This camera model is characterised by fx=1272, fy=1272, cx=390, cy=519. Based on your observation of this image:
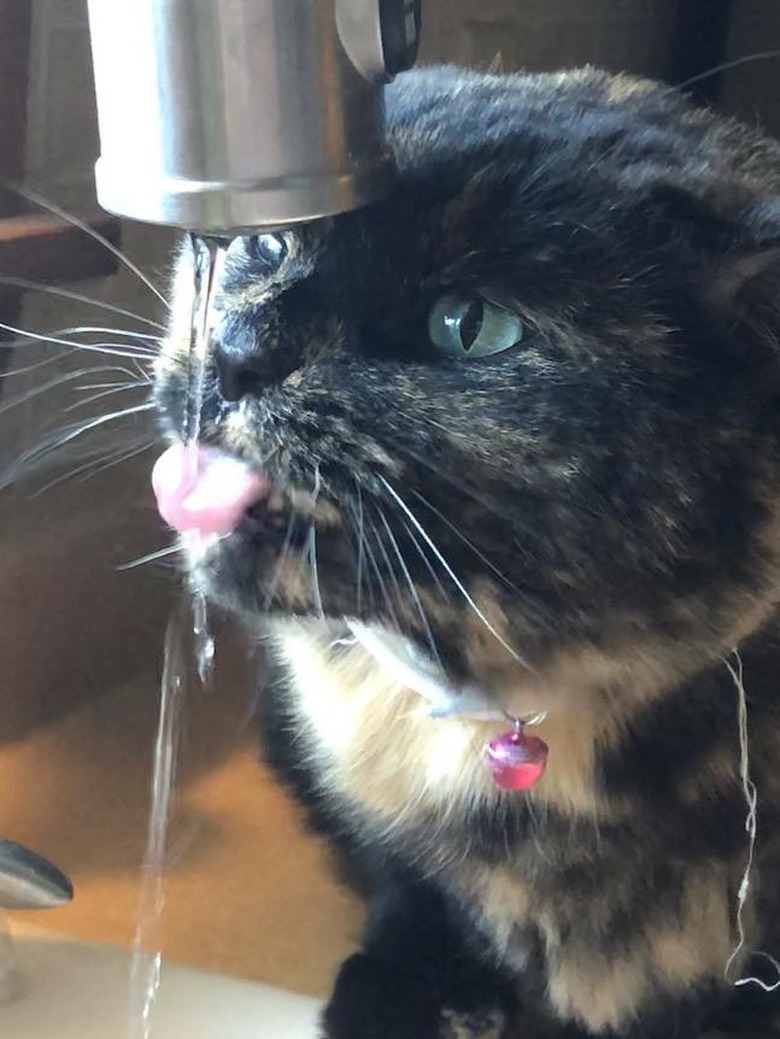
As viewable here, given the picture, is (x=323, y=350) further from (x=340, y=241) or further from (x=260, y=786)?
(x=260, y=786)

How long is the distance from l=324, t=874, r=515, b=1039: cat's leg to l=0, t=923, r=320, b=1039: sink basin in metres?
0.05

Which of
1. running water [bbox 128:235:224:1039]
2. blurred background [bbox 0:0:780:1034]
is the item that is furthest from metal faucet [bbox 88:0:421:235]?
blurred background [bbox 0:0:780:1034]

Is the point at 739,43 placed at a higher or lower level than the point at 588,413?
higher

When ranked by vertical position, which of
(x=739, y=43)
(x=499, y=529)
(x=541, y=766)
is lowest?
(x=541, y=766)

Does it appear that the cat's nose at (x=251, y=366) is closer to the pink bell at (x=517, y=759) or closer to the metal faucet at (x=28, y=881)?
the pink bell at (x=517, y=759)

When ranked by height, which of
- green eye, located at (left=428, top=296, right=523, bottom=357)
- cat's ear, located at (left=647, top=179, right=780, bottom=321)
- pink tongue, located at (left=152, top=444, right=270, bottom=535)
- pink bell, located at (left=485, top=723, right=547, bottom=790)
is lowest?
pink bell, located at (left=485, top=723, right=547, bottom=790)

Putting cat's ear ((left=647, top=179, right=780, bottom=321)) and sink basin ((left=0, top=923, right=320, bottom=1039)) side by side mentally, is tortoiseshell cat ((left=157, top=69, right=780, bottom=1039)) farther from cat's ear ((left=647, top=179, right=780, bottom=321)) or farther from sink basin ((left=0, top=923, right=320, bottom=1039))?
sink basin ((left=0, top=923, right=320, bottom=1039))

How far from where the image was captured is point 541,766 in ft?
2.18

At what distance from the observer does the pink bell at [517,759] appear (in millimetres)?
658

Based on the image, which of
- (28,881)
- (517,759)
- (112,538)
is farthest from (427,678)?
(112,538)

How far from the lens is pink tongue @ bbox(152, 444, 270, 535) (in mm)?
544

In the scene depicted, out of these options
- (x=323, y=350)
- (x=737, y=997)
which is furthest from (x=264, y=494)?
(x=737, y=997)

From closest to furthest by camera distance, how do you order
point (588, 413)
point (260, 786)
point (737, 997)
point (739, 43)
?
point (588, 413)
point (737, 997)
point (739, 43)
point (260, 786)

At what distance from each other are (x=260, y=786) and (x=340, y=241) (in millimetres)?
589
